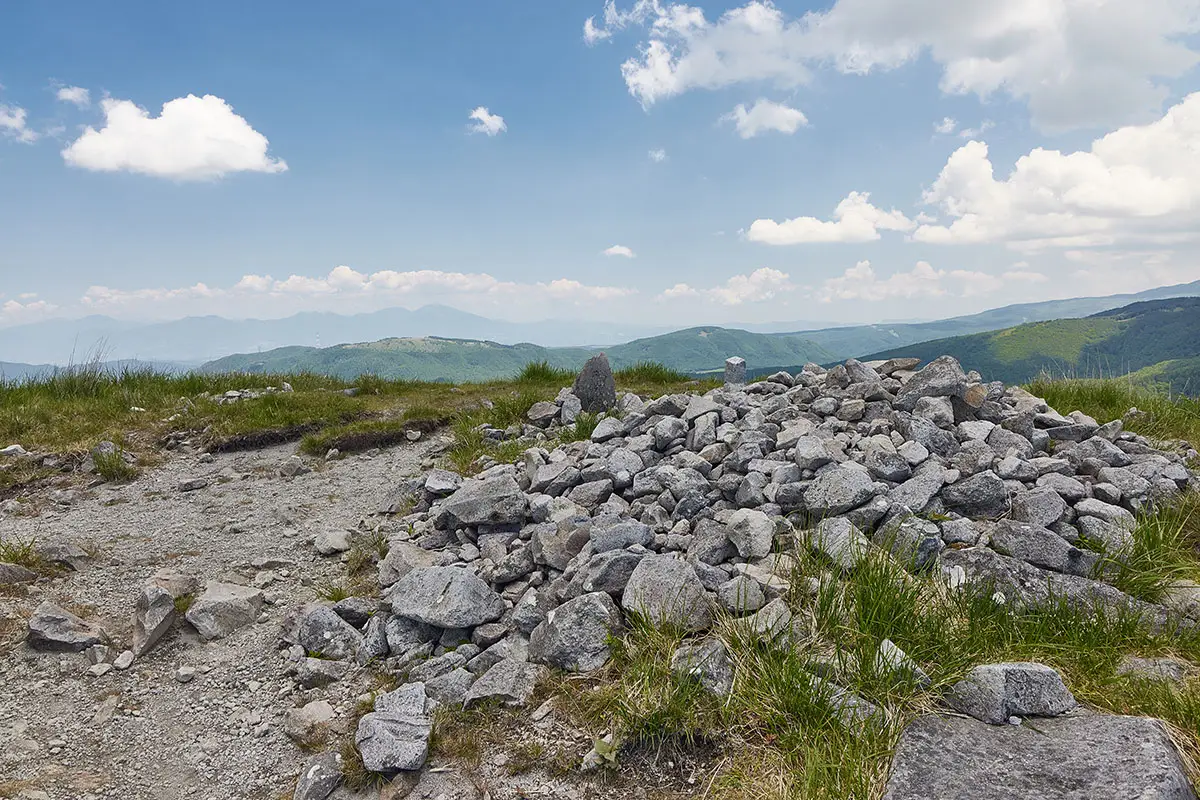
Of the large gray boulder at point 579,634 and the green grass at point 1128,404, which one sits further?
the green grass at point 1128,404

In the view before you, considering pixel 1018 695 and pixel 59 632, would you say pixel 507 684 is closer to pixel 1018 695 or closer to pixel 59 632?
A: pixel 1018 695

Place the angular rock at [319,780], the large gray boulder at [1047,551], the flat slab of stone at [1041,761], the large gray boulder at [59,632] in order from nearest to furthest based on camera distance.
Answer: the flat slab of stone at [1041,761]
the angular rock at [319,780]
the large gray boulder at [1047,551]
the large gray boulder at [59,632]

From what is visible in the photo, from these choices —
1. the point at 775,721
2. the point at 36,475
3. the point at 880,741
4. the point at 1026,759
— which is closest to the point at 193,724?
the point at 775,721

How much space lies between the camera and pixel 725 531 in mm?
5199

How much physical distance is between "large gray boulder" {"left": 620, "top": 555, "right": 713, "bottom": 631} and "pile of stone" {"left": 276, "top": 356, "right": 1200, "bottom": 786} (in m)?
0.01

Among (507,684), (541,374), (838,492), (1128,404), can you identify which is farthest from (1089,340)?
(507,684)

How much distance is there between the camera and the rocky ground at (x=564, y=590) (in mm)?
3430

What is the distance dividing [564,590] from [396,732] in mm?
1577

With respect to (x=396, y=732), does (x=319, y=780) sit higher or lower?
lower

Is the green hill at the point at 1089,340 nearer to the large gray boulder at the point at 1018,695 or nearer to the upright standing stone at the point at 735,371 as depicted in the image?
the upright standing stone at the point at 735,371

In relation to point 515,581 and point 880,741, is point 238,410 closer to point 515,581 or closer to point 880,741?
point 515,581

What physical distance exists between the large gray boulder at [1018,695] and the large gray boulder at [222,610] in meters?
5.51

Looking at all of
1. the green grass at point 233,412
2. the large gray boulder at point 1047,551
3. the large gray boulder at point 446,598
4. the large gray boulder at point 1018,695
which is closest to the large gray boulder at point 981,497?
the large gray boulder at point 1047,551

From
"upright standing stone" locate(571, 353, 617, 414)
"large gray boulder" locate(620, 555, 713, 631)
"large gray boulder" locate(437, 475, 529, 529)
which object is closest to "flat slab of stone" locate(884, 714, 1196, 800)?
"large gray boulder" locate(620, 555, 713, 631)
